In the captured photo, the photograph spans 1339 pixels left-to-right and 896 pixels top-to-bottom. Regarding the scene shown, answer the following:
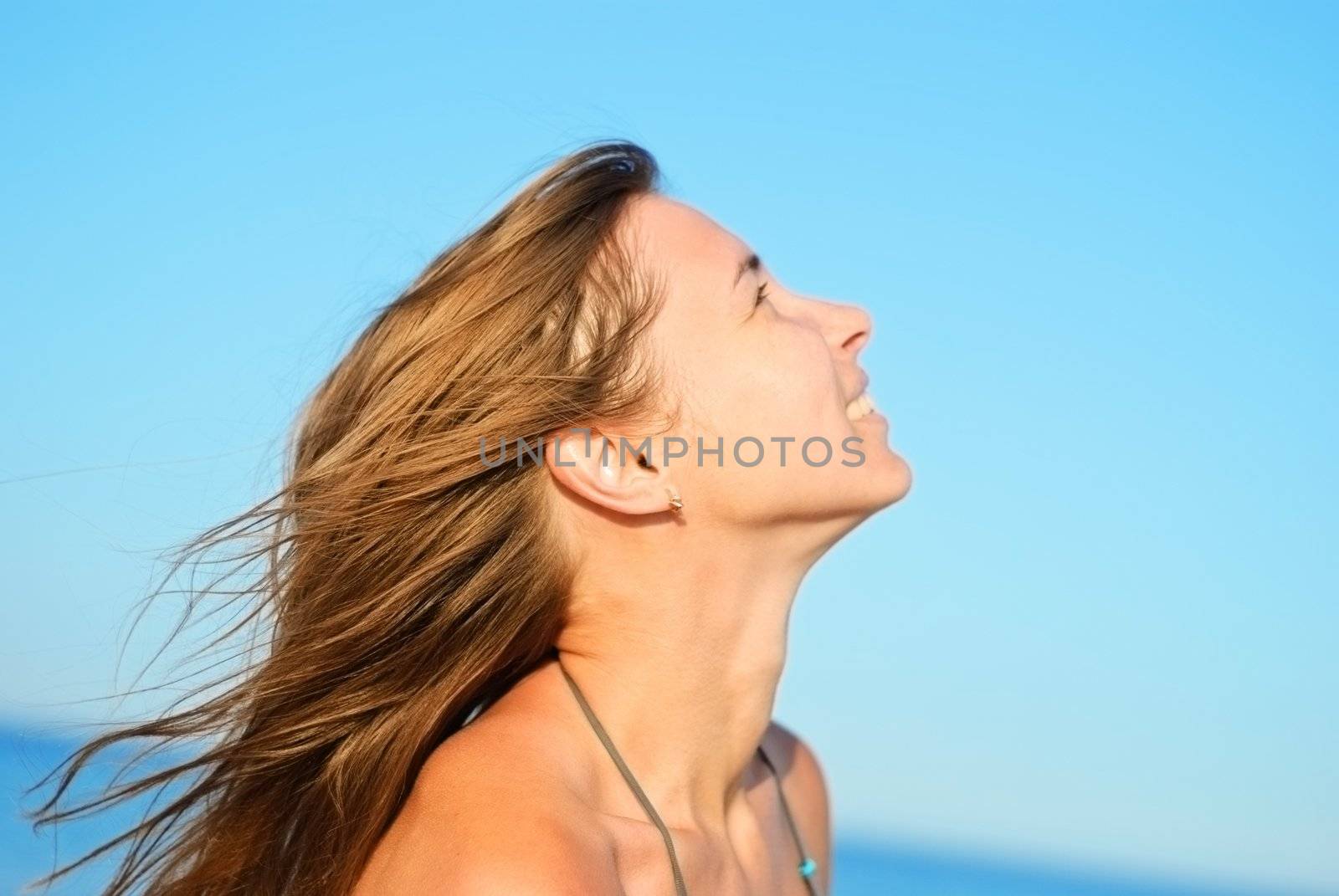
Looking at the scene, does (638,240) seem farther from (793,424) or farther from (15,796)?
(15,796)

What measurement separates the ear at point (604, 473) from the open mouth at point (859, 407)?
0.49 metres

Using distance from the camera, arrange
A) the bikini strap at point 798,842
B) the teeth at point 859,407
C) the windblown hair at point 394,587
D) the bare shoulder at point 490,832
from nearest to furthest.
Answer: the bare shoulder at point 490,832
the windblown hair at point 394,587
the teeth at point 859,407
the bikini strap at point 798,842

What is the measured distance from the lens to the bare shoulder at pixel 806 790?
355 centimetres

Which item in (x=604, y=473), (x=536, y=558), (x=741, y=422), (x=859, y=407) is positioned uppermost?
(x=859, y=407)

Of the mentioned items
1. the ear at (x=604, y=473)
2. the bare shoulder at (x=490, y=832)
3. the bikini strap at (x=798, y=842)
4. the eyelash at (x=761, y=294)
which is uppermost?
the eyelash at (x=761, y=294)

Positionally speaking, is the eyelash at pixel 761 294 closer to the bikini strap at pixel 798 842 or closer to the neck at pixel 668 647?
the neck at pixel 668 647

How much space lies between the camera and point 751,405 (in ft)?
9.05

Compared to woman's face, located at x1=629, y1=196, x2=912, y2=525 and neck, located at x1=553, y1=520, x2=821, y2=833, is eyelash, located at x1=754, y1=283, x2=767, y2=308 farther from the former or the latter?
neck, located at x1=553, y1=520, x2=821, y2=833

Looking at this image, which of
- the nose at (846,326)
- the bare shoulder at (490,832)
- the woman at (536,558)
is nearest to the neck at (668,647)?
the woman at (536,558)

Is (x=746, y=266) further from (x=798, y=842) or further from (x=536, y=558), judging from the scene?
(x=798, y=842)

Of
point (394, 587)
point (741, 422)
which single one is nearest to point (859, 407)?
point (741, 422)

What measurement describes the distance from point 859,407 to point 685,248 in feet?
1.75

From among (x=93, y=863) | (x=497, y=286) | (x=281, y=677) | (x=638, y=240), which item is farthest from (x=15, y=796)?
(x=638, y=240)

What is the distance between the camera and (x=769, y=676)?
292cm
